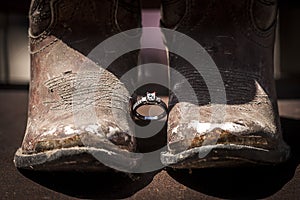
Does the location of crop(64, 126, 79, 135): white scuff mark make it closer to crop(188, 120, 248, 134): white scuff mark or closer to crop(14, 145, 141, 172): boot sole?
crop(14, 145, 141, 172): boot sole

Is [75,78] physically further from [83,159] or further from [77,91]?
[83,159]

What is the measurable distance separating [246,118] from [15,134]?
44cm

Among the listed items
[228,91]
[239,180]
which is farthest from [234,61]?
[239,180]

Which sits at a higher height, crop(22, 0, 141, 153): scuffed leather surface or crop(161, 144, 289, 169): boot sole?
crop(22, 0, 141, 153): scuffed leather surface

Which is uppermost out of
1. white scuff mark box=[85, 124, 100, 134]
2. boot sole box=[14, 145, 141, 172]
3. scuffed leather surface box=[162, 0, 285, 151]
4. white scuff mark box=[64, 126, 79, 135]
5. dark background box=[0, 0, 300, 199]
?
scuffed leather surface box=[162, 0, 285, 151]

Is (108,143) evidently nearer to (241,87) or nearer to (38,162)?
(38,162)

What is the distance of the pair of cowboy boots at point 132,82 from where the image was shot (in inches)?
20.5

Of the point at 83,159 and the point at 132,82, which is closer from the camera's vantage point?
the point at 83,159

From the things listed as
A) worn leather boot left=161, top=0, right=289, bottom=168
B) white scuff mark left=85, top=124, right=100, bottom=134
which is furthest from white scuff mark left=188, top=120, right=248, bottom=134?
white scuff mark left=85, top=124, right=100, bottom=134

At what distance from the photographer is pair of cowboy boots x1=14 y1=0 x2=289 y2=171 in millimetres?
520

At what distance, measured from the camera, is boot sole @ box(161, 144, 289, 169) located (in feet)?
1.66

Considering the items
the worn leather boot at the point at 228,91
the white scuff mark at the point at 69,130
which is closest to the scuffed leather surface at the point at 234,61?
the worn leather boot at the point at 228,91

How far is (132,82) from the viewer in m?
0.65

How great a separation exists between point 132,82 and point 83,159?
18 centimetres
